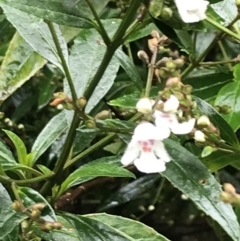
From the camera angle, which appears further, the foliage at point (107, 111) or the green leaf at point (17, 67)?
the green leaf at point (17, 67)

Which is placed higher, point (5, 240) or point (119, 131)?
point (119, 131)

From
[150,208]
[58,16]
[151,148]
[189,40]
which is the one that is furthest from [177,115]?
[150,208]

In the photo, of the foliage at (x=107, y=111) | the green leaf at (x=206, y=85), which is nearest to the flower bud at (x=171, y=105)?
the foliage at (x=107, y=111)

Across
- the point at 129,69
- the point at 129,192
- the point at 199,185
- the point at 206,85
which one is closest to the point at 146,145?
the point at 199,185

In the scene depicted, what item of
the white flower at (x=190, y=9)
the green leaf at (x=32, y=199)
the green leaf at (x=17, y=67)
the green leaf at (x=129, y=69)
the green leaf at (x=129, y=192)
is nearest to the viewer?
the white flower at (x=190, y=9)

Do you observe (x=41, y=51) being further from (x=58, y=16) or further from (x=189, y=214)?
(x=189, y=214)

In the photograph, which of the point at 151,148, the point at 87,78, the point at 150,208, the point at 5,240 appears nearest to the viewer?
the point at 151,148

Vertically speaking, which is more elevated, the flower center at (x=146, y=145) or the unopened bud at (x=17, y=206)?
the flower center at (x=146, y=145)

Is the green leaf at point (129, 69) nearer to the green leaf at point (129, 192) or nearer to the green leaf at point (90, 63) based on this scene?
the green leaf at point (90, 63)
